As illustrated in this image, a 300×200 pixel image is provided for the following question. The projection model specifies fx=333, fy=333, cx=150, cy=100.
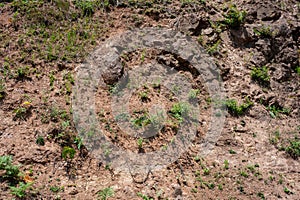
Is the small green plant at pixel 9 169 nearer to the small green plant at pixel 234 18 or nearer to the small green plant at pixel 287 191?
the small green plant at pixel 287 191

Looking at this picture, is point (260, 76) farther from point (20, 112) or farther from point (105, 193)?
point (20, 112)

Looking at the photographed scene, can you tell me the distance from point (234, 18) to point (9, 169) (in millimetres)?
5902

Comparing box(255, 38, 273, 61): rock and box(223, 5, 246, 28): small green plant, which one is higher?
box(223, 5, 246, 28): small green plant

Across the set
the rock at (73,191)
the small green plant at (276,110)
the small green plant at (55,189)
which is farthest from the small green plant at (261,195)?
the small green plant at (55,189)

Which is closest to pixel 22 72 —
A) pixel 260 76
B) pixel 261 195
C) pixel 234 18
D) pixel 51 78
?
pixel 51 78

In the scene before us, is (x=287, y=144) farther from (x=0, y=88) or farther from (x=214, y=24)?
(x=0, y=88)

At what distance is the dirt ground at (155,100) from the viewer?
17.7 feet

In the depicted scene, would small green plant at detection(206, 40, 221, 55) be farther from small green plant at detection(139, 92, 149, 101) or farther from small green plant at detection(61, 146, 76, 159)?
small green plant at detection(61, 146, 76, 159)

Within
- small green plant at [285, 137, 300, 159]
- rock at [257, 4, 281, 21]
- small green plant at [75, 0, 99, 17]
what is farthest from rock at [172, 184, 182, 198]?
rock at [257, 4, 281, 21]

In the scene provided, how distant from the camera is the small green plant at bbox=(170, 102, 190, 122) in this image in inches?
253

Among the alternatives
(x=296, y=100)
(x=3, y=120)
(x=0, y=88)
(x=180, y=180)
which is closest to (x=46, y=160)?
(x=3, y=120)

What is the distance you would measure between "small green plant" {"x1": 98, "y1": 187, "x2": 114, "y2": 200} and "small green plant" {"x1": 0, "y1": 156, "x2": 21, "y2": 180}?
1.25 metres

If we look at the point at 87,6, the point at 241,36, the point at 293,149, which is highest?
the point at 87,6

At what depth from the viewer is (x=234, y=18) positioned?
7.96 m
